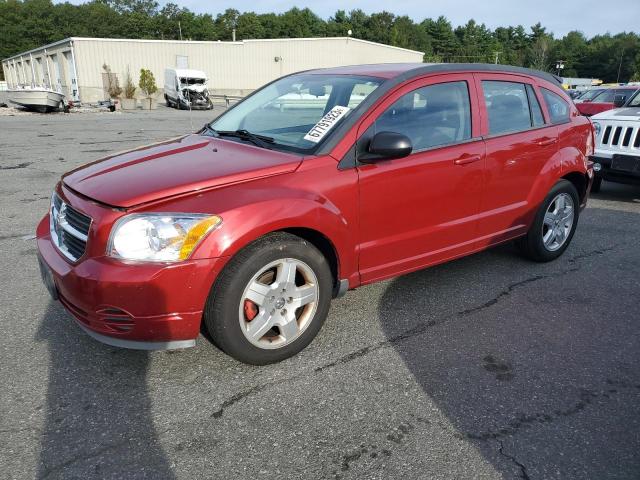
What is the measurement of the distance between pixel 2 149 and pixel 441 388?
501 inches

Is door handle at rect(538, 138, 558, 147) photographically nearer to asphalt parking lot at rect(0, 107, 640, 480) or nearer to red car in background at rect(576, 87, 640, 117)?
asphalt parking lot at rect(0, 107, 640, 480)

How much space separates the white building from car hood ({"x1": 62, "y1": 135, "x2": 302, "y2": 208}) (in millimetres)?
41953

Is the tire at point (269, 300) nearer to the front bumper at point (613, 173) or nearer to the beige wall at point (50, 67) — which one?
the front bumper at point (613, 173)

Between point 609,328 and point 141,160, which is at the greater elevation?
point 141,160

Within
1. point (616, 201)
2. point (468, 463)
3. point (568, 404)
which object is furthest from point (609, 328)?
point (616, 201)

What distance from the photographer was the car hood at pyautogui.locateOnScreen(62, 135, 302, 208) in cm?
267

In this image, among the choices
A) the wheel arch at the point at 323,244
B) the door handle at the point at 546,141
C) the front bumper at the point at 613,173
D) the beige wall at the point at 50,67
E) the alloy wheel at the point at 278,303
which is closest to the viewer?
the alloy wheel at the point at 278,303

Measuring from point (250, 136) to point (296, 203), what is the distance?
95 centimetres

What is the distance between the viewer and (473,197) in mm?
3820

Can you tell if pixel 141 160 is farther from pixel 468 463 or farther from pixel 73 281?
pixel 468 463

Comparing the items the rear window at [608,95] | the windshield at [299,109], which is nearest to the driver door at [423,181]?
the windshield at [299,109]

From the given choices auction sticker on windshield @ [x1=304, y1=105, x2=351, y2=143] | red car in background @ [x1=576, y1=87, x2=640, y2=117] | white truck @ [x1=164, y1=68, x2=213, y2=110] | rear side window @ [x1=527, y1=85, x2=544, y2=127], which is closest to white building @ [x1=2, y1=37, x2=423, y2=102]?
white truck @ [x1=164, y1=68, x2=213, y2=110]

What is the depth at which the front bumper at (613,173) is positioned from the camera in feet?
22.3

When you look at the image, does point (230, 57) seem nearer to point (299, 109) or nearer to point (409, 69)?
point (299, 109)
